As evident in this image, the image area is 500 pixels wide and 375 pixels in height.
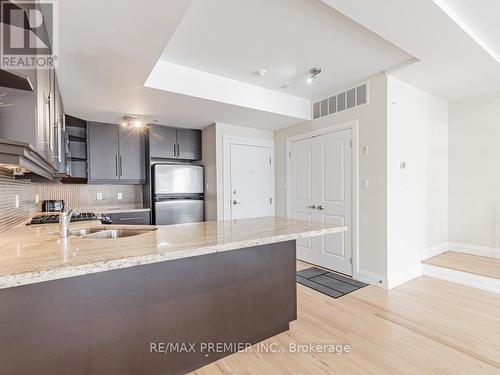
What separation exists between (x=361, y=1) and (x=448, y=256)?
372cm

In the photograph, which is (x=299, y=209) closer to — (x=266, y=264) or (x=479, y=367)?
(x=266, y=264)

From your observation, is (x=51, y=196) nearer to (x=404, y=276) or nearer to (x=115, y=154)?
(x=115, y=154)

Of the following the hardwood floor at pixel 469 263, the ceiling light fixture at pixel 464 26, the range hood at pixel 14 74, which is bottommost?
the hardwood floor at pixel 469 263

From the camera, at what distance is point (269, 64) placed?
2.73 metres

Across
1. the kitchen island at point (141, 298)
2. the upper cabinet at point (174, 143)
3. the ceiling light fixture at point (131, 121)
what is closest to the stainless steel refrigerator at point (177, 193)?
the upper cabinet at point (174, 143)

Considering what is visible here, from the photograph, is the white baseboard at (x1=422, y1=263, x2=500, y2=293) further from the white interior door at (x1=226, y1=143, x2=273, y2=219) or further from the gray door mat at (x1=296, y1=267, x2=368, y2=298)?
the white interior door at (x1=226, y1=143, x2=273, y2=219)

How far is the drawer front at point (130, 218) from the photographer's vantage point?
3754mm

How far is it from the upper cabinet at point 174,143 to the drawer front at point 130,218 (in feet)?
3.10

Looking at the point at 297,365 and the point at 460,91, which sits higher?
the point at 460,91

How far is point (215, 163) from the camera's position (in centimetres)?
404

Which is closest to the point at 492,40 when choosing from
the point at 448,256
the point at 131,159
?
the point at 448,256

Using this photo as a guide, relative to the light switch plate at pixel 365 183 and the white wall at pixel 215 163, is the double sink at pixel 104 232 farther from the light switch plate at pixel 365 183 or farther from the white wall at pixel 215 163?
the light switch plate at pixel 365 183

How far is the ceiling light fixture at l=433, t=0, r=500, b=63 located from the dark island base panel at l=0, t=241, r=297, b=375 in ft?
6.73

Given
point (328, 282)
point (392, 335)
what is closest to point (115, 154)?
point (328, 282)
